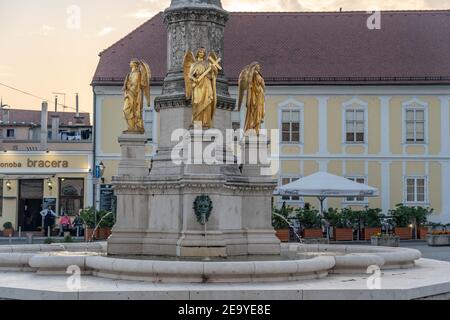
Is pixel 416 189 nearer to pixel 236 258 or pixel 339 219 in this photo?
pixel 339 219

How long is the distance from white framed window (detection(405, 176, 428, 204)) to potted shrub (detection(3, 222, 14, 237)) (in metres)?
20.0

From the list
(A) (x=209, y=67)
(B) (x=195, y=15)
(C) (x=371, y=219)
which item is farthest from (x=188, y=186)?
(C) (x=371, y=219)

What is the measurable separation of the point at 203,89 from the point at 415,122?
28407 millimetres

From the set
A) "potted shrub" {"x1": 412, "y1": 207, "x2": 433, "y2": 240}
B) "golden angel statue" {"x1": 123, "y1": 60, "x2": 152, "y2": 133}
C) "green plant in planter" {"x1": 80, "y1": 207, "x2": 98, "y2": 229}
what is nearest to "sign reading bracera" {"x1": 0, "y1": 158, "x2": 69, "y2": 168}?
"green plant in planter" {"x1": 80, "y1": 207, "x2": 98, "y2": 229}

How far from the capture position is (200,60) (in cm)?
1602

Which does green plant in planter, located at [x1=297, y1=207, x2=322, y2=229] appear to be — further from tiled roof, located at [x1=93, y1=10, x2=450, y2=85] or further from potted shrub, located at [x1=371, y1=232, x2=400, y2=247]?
tiled roof, located at [x1=93, y1=10, x2=450, y2=85]

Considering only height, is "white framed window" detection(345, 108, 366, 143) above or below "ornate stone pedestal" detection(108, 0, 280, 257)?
above

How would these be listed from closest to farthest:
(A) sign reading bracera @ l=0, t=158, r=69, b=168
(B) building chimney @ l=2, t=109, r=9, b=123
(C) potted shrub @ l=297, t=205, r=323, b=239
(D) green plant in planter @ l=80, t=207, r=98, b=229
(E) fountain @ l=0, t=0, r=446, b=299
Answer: (E) fountain @ l=0, t=0, r=446, b=299
(D) green plant in planter @ l=80, t=207, r=98, b=229
(C) potted shrub @ l=297, t=205, r=323, b=239
(A) sign reading bracera @ l=0, t=158, r=69, b=168
(B) building chimney @ l=2, t=109, r=9, b=123

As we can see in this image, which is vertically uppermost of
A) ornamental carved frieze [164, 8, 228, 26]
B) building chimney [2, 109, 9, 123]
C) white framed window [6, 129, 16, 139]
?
building chimney [2, 109, 9, 123]

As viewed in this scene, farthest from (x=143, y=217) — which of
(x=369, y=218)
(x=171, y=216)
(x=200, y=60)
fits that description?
(x=369, y=218)

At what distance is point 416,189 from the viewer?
42.0 m

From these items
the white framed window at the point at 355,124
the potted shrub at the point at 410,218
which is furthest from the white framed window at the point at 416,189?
the potted shrub at the point at 410,218

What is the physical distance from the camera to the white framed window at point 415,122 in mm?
42094

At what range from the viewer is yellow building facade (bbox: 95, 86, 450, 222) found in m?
42.0
